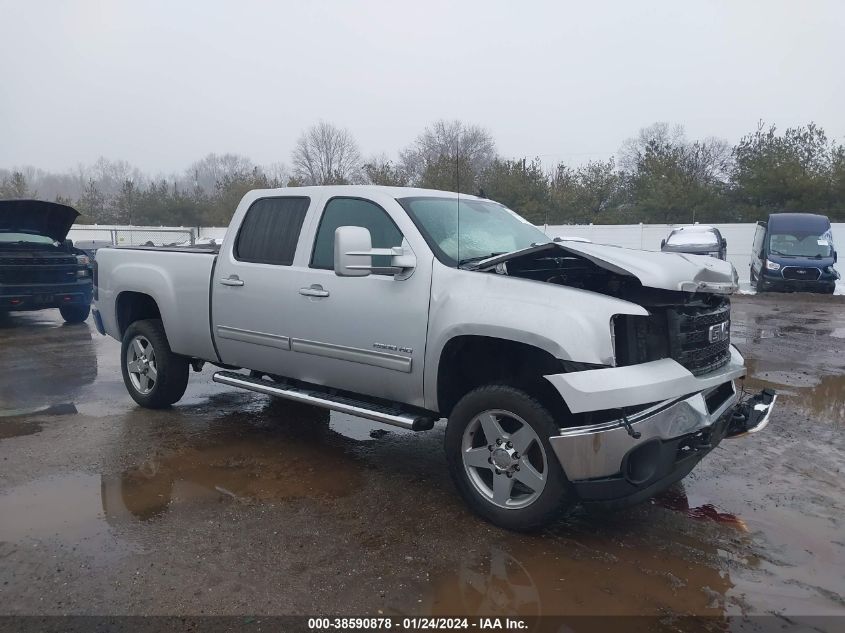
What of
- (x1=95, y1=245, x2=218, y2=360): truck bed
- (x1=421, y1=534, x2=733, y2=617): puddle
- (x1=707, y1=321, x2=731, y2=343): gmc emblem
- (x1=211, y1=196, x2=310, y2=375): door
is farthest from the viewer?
(x1=95, y1=245, x2=218, y2=360): truck bed

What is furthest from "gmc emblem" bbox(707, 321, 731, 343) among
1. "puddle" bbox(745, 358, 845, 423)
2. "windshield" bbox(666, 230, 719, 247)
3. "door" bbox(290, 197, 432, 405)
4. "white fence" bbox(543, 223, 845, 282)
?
"white fence" bbox(543, 223, 845, 282)

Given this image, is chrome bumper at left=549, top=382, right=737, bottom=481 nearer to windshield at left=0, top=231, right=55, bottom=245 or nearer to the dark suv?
windshield at left=0, top=231, right=55, bottom=245

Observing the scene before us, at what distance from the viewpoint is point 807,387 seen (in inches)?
283

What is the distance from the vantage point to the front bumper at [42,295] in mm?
11305

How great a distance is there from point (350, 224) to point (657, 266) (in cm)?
221

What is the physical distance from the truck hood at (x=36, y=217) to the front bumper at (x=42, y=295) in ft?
3.55

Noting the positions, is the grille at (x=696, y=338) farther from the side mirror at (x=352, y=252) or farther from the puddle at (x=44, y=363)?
the puddle at (x=44, y=363)

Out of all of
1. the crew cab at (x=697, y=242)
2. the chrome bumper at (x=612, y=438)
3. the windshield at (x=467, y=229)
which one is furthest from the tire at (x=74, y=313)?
the crew cab at (x=697, y=242)

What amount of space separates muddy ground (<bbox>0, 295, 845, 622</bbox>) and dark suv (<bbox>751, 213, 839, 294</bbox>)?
1274cm

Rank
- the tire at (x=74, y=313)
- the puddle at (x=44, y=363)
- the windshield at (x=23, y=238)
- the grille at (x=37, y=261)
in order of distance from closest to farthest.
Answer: the puddle at (x=44, y=363)
the grille at (x=37, y=261)
the windshield at (x=23, y=238)
the tire at (x=74, y=313)

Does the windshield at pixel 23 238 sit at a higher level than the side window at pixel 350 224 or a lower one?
lower

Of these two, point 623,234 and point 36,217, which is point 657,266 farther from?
point 623,234

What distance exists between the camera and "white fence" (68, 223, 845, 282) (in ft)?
79.6

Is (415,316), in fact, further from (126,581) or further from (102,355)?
(102,355)
